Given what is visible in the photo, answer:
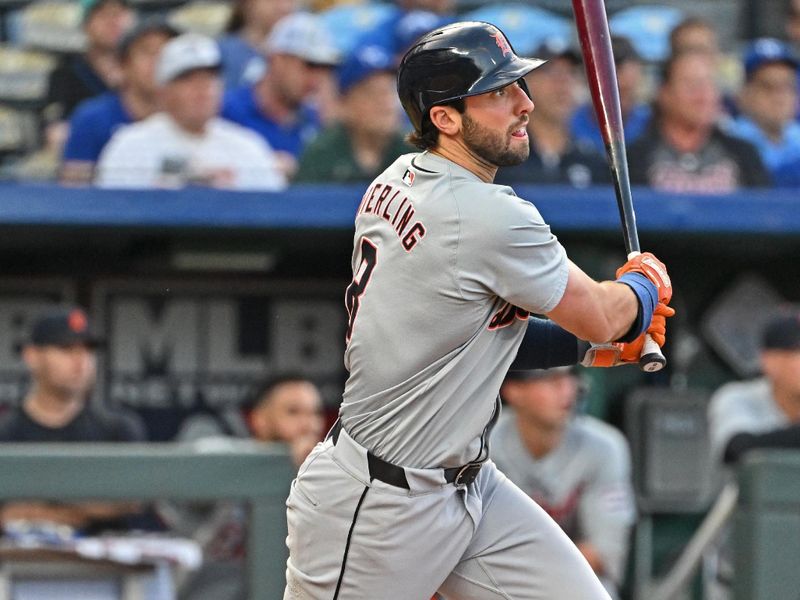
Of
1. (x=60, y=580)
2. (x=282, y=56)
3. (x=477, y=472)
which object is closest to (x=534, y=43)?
(x=282, y=56)

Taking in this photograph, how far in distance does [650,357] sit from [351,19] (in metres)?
4.62

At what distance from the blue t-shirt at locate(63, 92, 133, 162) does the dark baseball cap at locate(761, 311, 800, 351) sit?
2650mm

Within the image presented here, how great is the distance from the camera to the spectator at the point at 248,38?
24.4ft

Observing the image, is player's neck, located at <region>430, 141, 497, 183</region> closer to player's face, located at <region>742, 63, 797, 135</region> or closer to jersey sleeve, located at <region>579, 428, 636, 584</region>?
jersey sleeve, located at <region>579, 428, 636, 584</region>

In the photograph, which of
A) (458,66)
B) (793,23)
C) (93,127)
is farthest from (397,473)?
(793,23)

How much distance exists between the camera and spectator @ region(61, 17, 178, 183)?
643 centimetres

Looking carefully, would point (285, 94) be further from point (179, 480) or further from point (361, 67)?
point (179, 480)

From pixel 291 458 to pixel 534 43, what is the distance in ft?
11.5

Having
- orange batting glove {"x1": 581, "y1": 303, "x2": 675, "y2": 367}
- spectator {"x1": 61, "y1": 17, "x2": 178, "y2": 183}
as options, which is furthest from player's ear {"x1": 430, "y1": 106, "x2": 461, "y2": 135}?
spectator {"x1": 61, "y1": 17, "x2": 178, "y2": 183}

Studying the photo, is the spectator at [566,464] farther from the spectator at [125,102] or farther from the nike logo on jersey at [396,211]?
the nike logo on jersey at [396,211]

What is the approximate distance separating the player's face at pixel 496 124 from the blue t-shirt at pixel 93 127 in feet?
10.6

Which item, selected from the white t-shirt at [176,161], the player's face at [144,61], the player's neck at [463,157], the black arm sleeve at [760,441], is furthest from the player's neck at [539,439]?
the player's neck at [463,157]

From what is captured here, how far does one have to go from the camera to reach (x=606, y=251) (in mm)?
6477

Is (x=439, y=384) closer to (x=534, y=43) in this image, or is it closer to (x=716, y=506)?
(x=716, y=506)
